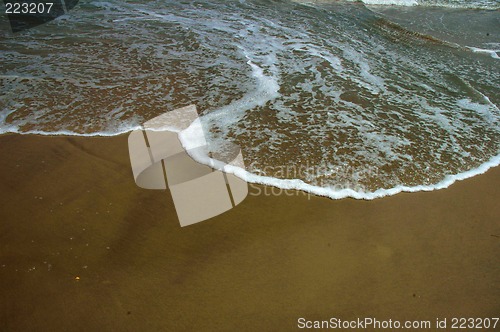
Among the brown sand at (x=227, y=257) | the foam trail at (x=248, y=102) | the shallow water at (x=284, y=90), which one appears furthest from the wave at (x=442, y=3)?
the brown sand at (x=227, y=257)

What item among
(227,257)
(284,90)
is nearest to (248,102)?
(284,90)

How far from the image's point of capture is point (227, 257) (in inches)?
97.7

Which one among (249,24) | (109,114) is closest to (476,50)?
(249,24)

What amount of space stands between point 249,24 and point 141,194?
551 centimetres

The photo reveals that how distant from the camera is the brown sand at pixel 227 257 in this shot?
2.16m

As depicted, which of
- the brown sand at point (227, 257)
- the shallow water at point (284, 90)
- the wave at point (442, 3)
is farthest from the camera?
the wave at point (442, 3)

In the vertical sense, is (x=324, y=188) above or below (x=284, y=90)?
below

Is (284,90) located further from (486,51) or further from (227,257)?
(486,51)

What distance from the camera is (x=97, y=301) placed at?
7.12 ft

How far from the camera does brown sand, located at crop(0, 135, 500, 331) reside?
216 centimetres

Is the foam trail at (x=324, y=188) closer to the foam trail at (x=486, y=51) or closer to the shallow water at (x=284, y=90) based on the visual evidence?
the shallow water at (x=284, y=90)

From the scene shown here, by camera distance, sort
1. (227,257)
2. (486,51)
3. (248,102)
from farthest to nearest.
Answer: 1. (486,51)
2. (248,102)
3. (227,257)

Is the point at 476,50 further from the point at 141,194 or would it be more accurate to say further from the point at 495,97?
the point at 141,194

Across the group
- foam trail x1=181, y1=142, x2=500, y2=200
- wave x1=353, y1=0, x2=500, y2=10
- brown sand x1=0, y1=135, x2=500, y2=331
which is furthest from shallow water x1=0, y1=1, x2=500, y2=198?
wave x1=353, y1=0, x2=500, y2=10
